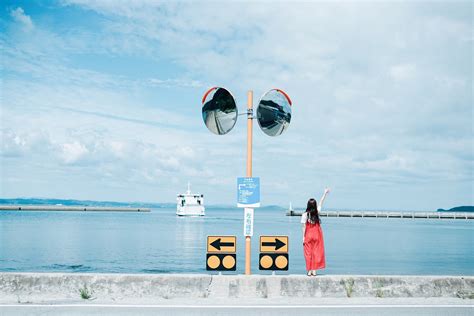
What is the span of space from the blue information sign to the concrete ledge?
1658mm

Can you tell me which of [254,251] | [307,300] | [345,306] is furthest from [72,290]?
[254,251]

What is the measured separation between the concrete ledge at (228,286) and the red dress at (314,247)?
3.17 ft

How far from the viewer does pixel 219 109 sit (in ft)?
34.1

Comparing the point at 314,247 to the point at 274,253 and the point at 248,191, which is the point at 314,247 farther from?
the point at 248,191

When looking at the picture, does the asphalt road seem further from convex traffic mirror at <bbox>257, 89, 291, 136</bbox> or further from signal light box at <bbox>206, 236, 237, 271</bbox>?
convex traffic mirror at <bbox>257, 89, 291, 136</bbox>

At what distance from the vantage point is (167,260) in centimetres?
3753

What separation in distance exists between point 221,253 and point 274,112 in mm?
3340

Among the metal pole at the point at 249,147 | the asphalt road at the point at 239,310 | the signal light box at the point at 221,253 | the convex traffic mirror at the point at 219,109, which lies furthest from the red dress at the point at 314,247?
the convex traffic mirror at the point at 219,109

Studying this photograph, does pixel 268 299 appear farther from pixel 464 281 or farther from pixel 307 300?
pixel 464 281

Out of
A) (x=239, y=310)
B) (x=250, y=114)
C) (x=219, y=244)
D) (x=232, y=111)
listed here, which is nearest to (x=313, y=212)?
(x=219, y=244)

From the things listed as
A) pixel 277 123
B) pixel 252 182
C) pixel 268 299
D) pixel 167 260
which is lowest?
pixel 167 260

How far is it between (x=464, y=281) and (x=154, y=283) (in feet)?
20.9

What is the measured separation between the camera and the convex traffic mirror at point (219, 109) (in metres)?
10.3

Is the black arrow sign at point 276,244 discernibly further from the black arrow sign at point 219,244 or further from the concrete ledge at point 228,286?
the concrete ledge at point 228,286
